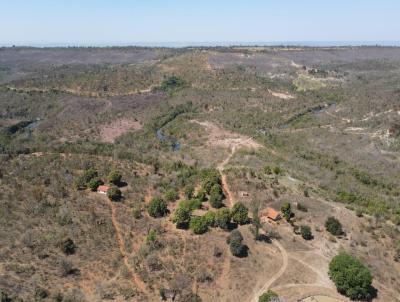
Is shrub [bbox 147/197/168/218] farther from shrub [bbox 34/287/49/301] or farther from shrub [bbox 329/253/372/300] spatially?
shrub [bbox 329/253/372/300]

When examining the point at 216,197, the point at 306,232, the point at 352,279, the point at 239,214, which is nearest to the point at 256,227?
the point at 239,214

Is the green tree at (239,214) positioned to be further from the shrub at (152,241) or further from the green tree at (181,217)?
the shrub at (152,241)

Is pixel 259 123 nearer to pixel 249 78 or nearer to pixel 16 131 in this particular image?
pixel 249 78

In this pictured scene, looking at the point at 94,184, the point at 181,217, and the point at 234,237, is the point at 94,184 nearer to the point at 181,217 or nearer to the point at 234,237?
the point at 181,217

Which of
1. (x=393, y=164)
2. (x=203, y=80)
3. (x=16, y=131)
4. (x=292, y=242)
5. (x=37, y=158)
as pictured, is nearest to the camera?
(x=292, y=242)

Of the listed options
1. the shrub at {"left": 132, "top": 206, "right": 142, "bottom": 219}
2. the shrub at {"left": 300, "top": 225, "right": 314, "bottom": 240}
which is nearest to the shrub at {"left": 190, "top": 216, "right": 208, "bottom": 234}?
the shrub at {"left": 132, "top": 206, "right": 142, "bottom": 219}

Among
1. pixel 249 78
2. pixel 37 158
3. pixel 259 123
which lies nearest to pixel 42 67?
pixel 249 78

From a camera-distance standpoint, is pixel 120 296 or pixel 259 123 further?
pixel 259 123
